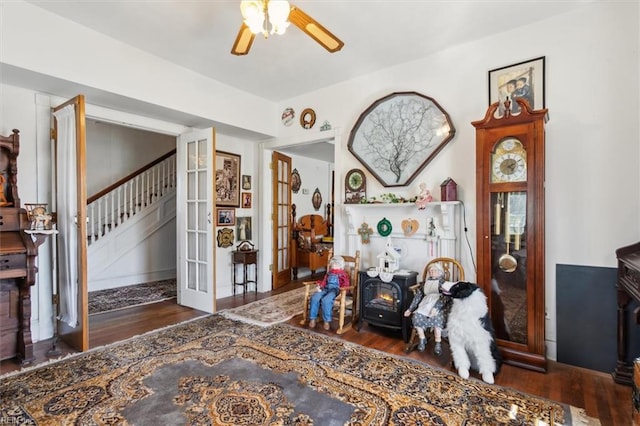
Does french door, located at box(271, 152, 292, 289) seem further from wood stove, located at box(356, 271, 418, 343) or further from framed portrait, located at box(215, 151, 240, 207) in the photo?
wood stove, located at box(356, 271, 418, 343)

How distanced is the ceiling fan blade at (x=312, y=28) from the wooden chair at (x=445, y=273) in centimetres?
214

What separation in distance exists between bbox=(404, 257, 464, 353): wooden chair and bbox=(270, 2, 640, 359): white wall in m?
0.14

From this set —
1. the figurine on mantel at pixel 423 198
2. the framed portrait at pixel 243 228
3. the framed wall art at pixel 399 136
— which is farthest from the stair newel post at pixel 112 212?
the figurine on mantel at pixel 423 198

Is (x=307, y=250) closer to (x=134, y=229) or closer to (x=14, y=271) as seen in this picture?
(x=134, y=229)

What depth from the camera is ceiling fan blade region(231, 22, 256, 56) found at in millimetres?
2104

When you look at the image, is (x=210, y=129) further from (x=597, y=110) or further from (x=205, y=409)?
(x=597, y=110)

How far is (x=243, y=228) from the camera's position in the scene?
16.1 feet

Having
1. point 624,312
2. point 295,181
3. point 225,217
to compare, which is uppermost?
point 295,181

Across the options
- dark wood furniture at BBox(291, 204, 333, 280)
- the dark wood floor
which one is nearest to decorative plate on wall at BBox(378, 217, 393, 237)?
the dark wood floor

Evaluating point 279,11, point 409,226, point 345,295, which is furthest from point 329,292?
point 279,11

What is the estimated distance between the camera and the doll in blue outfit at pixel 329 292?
3309mm

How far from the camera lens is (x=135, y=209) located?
18.6 feet

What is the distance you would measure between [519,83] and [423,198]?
1325 millimetres

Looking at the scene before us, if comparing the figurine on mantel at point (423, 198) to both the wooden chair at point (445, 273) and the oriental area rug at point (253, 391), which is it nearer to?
the wooden chair at point (445, 273)
